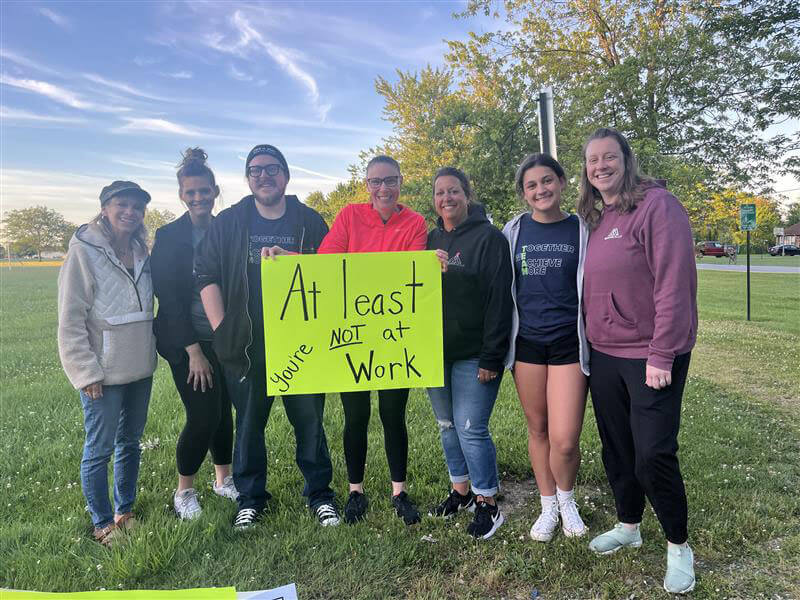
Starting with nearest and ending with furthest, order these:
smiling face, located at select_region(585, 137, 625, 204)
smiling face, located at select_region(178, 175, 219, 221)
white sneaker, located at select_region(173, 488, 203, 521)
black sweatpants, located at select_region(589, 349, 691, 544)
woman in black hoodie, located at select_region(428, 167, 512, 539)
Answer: black sweatpants, located at select_region(589, 349, 691, 544)
smiling face, located at select_region(585, 137, 625, 204)
woman in black hoodie, located at select_region(428, 167, 512, 539)
smiling face, located at select_region(178, 175, 219, 221)
white sneaker, located at select_region(173, 488, 203, 521)

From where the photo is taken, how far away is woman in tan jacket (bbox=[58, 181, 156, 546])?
122 inches

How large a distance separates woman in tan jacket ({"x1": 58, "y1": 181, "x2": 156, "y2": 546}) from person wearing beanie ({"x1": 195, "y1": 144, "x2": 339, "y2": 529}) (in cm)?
46

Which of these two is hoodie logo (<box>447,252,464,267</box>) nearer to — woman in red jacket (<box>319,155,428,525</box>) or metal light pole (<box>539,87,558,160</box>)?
woman in red jacket (<box>319,155,428,525</box>)

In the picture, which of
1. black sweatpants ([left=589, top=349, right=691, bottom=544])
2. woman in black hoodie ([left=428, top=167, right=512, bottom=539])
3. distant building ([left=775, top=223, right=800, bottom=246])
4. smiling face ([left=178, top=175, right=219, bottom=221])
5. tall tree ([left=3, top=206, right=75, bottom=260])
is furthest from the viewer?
tall tree ([left=3, top=206, right=75, bottom=260])

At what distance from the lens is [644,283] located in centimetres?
277

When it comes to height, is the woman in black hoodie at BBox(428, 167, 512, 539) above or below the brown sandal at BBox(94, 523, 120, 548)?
above

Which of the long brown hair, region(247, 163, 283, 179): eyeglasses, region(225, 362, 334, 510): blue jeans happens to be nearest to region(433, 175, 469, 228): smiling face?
the long brown hair

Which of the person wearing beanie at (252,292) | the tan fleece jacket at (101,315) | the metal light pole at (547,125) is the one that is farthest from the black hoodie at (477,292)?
the tan fleece jacket at (101,315)

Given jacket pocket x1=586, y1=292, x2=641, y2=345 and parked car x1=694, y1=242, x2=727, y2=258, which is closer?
jacket pocket x1=586, y1=292, x2=641, y2=345

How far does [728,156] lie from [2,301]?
96.4 feet

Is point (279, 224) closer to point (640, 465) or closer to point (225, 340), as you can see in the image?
point (225, 340)

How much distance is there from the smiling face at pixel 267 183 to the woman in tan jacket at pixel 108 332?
0.79 m

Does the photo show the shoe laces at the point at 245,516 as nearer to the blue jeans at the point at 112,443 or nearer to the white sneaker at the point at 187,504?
the white sneaker at the point at 187,504

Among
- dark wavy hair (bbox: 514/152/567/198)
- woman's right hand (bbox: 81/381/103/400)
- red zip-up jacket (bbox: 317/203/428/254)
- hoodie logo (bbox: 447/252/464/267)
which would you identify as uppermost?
dark wavy hair (bbox: 514/152/567/198)
